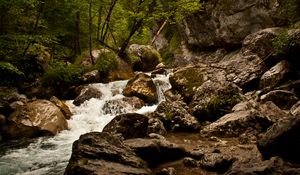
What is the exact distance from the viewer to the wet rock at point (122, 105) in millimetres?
14852

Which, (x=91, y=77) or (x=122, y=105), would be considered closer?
(x=122, y=105)

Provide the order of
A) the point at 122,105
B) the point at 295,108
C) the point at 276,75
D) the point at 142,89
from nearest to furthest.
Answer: the point at 295,108 → the point at 276,75 → the point at 122,105 → the point at 142,89

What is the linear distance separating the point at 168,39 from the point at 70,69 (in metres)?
14.5

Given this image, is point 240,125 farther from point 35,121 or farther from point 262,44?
point 35,121

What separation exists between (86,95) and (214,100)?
20.5ft

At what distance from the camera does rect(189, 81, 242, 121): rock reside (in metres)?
12.2

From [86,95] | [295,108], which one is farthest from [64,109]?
[295,108]

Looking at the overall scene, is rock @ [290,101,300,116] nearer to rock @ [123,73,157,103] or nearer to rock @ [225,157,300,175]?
rock @ [225,157,300,175]

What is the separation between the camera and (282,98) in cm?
1175

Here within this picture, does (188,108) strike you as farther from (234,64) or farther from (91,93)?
(91,93)

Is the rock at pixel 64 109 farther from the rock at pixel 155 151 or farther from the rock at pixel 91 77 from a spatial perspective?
the rock at pixel 155 151

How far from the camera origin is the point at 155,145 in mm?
8312

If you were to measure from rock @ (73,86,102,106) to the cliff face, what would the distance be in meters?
10.0

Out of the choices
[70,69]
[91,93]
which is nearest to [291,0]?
[91,93]
